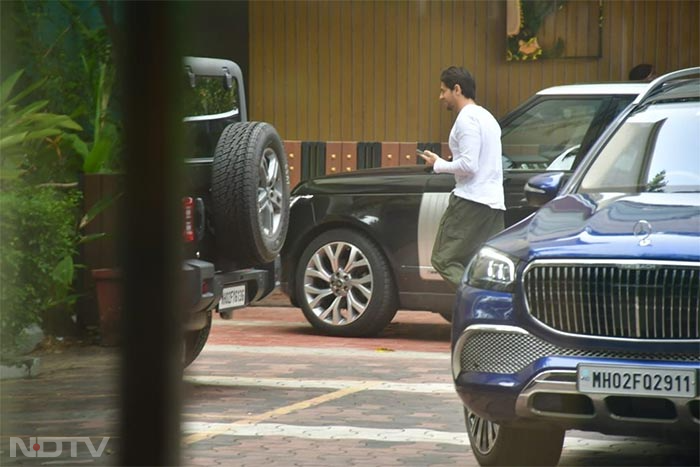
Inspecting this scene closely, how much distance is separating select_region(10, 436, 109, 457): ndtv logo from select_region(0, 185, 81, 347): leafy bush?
251 cm

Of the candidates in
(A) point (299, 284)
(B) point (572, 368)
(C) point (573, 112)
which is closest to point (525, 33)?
(C) point (573, 112)

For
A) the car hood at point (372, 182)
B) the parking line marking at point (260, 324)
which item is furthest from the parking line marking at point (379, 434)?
the parking line marking at point (260, 324)

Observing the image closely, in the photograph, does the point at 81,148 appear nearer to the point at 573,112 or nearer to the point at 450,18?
the point at 573,112

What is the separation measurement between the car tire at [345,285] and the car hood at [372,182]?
0.39 metres

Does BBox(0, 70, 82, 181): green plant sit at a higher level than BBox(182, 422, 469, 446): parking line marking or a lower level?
higher

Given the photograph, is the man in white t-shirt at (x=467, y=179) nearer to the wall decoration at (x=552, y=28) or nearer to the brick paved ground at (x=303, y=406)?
the brick paved ground at (x=303, y=406)

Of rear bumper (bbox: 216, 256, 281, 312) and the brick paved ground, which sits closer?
the brick paved ground

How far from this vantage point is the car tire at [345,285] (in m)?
10.6

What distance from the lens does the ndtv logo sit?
19.9 feet

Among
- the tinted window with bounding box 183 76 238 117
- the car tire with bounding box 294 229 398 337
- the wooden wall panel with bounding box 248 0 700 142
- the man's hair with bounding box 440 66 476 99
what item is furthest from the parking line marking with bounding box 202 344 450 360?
the wooden wall panel with bounding box 248 0 700 142

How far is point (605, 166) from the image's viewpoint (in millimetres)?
6316

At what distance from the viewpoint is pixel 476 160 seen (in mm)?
9242

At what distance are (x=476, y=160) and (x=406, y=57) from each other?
6.49m

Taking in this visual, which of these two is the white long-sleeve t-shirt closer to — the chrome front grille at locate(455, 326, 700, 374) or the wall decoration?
the chrome front grille at locate(455, 326, 700, 374)
